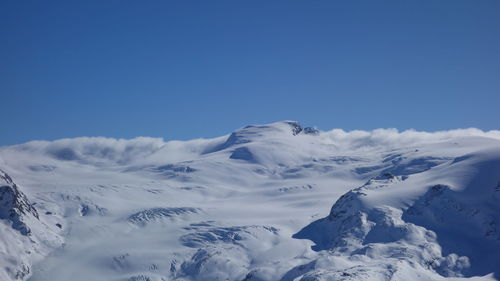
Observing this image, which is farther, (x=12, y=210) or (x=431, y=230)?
(x=12, y=210)

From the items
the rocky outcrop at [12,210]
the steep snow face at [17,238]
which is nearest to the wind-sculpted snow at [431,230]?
the steep snow face at [17,238]

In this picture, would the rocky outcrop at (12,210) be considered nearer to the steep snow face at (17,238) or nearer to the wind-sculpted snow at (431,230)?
the steep snow face at (17,238)

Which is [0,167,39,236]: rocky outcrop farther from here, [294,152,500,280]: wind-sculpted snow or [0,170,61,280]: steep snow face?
[294,152,500,280]: wind-sculpted snow

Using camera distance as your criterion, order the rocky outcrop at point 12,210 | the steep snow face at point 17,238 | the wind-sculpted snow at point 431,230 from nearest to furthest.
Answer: the wind-sculpted snow at point 431,230 → the steep snow face at point 17,238 → the rocky outcrop at point 12,210

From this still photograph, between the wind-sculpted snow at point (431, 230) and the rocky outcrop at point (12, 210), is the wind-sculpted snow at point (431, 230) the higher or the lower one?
the lower one

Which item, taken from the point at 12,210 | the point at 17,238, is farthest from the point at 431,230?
the point at 12,210

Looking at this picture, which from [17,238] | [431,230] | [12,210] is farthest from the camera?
[12,210]

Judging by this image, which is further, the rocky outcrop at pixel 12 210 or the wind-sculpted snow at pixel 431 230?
the rocky outcrop at pixel 12 210

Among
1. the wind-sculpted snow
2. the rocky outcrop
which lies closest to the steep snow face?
Answer: the rocky outcrop

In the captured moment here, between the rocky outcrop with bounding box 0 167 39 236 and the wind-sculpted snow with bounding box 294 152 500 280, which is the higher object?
the rocky outcrop with bounding box 0 167 39 236

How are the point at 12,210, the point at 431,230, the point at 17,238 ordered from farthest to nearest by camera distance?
the point at 12,210
the point at 17,238
the point at 431,230

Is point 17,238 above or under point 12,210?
under

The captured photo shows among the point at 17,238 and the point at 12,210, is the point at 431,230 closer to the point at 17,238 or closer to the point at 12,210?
the point at 17,238

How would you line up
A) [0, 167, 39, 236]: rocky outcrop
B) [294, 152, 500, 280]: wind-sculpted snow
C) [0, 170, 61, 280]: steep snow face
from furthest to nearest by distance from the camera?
[0, 167, 39, 236]: rocky outcrop, [0, 170, 61, 280]: steep snow face, [294, 152, 500, 280]: wind-sculpted snow
